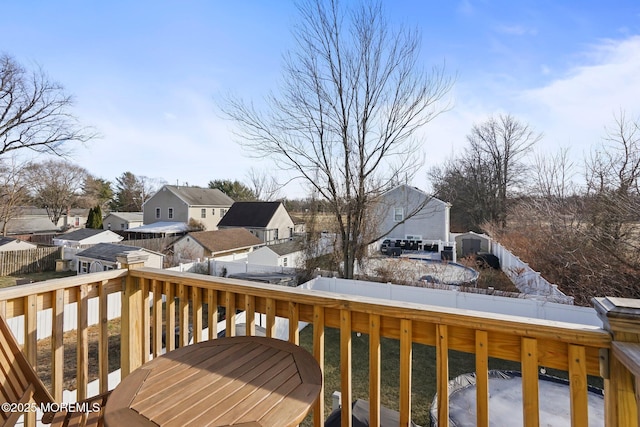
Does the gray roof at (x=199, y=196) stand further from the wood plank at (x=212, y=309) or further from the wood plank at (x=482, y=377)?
the wood plank at (x=482, y=377)

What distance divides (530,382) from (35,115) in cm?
2025

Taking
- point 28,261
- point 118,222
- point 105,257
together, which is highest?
point 118,222

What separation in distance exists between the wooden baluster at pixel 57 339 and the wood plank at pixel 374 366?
1924 millimetres

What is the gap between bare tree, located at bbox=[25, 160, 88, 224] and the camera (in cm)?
2818

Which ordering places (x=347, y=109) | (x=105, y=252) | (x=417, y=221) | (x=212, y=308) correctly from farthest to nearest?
(x=417, y=221) < (x=105, y=252) < (x=347, y=109) < (x=212, y=308)

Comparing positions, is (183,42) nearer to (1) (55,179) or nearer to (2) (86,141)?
(2) (86,141)

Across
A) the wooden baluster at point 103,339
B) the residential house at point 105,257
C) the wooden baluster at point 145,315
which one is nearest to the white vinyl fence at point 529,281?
the wooden baluster at point 145,315

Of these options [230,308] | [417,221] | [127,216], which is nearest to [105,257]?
[230,308]

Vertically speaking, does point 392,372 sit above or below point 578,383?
below

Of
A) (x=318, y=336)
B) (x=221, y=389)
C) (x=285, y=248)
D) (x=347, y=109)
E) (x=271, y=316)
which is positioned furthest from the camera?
(x=285, y=248)

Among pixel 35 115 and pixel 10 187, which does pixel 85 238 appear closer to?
pixel 35 115

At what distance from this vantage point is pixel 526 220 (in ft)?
36.9

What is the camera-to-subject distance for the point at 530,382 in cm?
124

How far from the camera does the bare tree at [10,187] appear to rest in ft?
58.2
